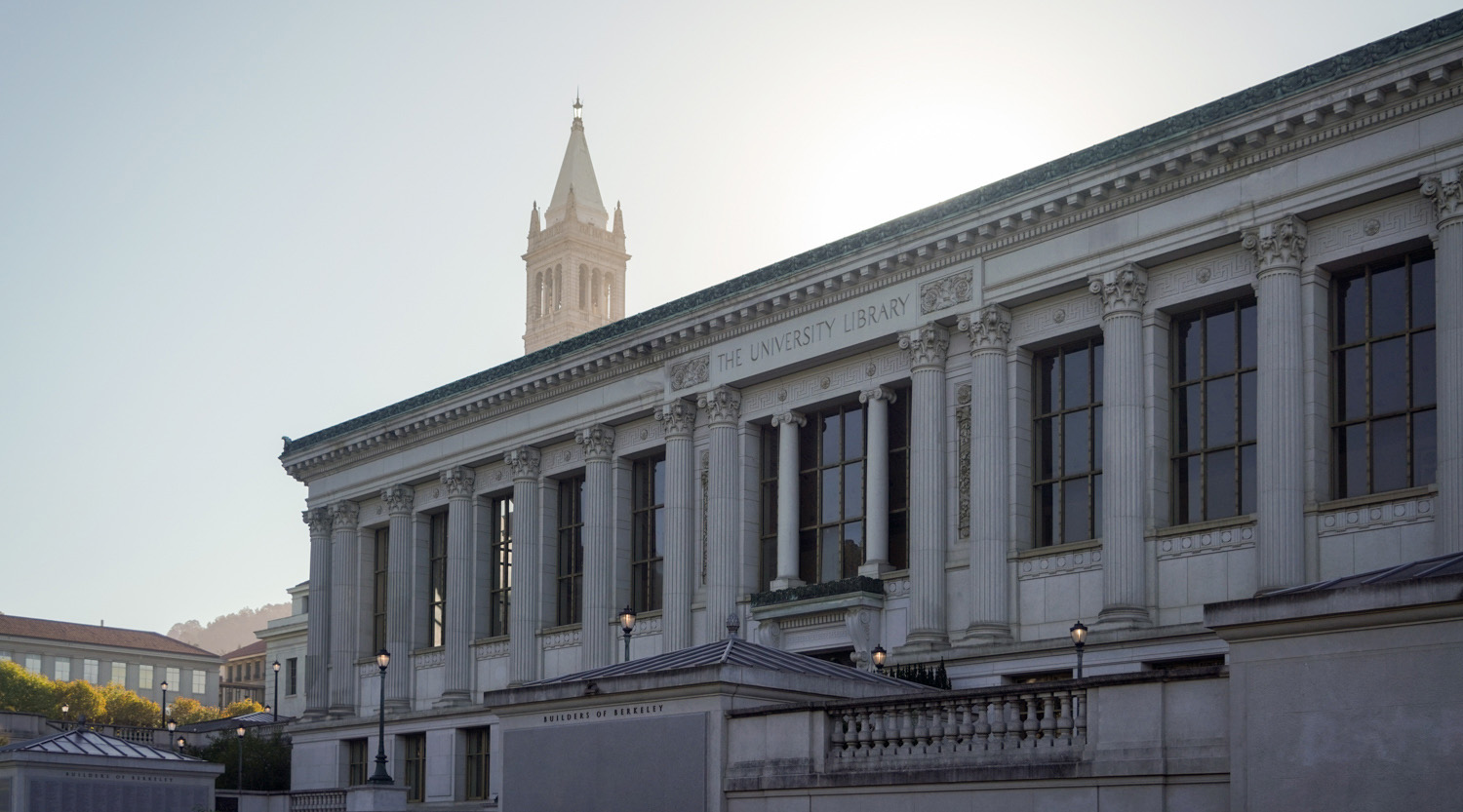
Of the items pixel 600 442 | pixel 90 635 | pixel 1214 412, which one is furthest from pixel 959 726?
pixel 90 635

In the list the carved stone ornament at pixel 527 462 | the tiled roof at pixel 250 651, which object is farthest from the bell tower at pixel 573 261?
the carved stone ornament at pixel 527 462

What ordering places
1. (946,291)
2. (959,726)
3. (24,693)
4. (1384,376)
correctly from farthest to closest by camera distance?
(24,693) < (946,291) < (1384,376) < (959,726)

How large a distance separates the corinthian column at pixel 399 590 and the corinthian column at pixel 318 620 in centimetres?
431

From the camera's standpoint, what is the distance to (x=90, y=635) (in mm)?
160625

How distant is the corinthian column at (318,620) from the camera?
6369 cm

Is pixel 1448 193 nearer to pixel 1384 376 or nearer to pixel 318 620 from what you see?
pixel 1384 376

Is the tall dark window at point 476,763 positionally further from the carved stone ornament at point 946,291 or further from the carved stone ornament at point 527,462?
the carved stone ornament at point 946,291

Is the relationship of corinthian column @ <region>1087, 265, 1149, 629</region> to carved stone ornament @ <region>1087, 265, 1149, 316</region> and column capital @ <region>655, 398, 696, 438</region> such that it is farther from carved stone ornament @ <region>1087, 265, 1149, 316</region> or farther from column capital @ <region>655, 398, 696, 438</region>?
column capital @ <region>655, 398, 696, 438</region>

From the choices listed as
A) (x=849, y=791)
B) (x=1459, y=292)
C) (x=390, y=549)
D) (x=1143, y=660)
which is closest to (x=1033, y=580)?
(x=1143, y=660)

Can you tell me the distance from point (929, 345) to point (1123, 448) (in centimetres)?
639

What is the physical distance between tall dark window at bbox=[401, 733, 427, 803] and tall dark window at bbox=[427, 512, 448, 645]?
3454mm

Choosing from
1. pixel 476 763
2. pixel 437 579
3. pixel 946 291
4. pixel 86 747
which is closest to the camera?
pixel 86 747

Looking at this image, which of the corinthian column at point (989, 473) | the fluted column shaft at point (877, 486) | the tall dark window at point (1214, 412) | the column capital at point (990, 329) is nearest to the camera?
the tall dark window at point (1214, 412)

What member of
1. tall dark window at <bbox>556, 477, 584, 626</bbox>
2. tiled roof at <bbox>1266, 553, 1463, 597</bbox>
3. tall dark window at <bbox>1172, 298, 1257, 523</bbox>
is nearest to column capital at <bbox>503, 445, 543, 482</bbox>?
tall dark window at <bbox>556, 477, 584, 626</bbox>
